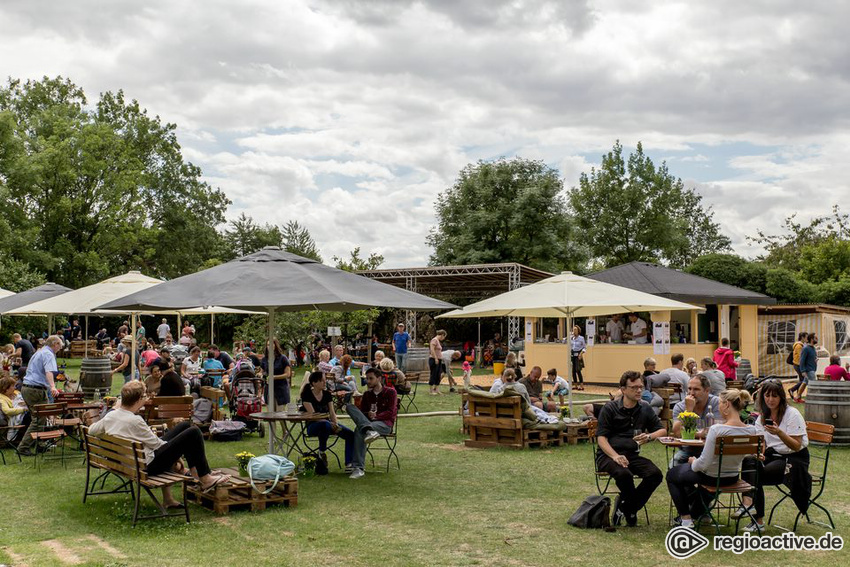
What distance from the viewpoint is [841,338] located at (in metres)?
25.1

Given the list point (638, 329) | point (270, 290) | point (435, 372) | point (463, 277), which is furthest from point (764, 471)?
point (463, 277)

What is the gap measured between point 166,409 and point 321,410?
7.00 feet

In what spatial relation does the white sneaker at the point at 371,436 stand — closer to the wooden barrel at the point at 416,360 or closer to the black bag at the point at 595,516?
the black bag at the point at 595,516

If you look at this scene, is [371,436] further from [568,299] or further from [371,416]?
[568,299]

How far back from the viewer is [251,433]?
12664 mm

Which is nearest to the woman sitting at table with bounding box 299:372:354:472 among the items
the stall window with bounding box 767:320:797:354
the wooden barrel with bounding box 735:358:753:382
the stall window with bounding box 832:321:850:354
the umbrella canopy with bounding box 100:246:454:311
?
the umbrella canopy with bounding box 100:246:454:311

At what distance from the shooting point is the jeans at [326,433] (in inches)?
370

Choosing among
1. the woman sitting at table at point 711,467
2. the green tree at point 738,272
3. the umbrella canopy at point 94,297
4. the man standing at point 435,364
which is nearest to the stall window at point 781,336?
the green tree at point 738,272

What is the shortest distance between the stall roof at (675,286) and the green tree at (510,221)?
763 inches

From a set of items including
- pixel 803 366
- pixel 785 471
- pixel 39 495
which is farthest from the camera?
pixel 803 366

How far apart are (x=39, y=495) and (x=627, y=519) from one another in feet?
18.3

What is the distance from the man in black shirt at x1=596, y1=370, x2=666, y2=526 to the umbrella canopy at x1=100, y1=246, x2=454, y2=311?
7.86 ft

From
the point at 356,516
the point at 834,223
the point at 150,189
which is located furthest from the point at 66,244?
the point at 834,223

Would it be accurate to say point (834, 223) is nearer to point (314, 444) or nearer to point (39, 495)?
point (314, 444)
